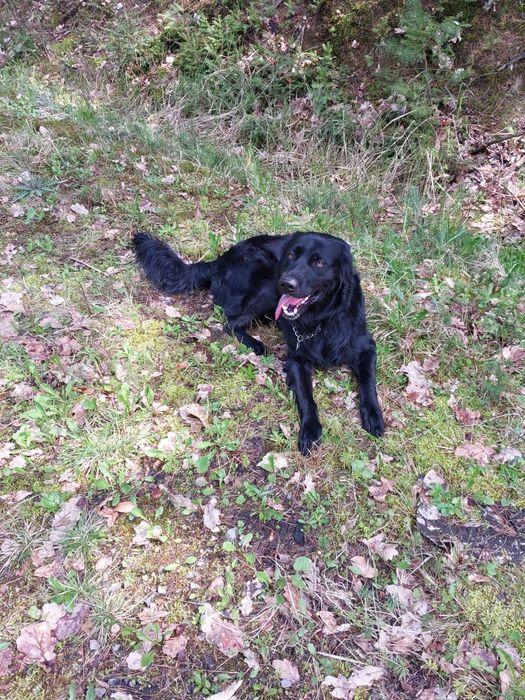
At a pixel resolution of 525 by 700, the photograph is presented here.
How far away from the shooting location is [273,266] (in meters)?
3.62

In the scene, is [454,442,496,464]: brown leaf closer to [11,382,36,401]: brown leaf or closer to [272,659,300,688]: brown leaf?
[272,659,300,688]: brown leaf

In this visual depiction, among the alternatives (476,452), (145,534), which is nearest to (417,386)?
(476,452)

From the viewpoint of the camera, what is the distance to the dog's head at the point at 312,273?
2895 mm

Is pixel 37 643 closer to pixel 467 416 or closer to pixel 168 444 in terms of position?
pixel 168 444

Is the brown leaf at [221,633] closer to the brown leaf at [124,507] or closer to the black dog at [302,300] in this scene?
the brown leaf at [124,507]

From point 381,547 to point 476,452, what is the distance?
81 cm

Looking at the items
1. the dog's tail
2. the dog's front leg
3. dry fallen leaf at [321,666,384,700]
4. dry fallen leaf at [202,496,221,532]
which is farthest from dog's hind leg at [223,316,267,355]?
dry fallen leaf at [321,666,384,700]

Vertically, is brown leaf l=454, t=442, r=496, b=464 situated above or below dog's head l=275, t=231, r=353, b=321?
below

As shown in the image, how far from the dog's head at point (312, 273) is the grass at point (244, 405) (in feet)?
1.67

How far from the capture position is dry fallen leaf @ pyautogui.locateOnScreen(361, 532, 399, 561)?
2.28 meters

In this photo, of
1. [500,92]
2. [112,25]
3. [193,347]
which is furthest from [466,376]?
[112,25]

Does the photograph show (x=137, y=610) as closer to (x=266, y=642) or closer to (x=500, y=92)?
(x=266, y=642)

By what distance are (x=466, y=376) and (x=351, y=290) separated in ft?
2.98

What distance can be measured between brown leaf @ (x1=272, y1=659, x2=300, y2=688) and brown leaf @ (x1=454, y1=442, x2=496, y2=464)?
4.56 feet
